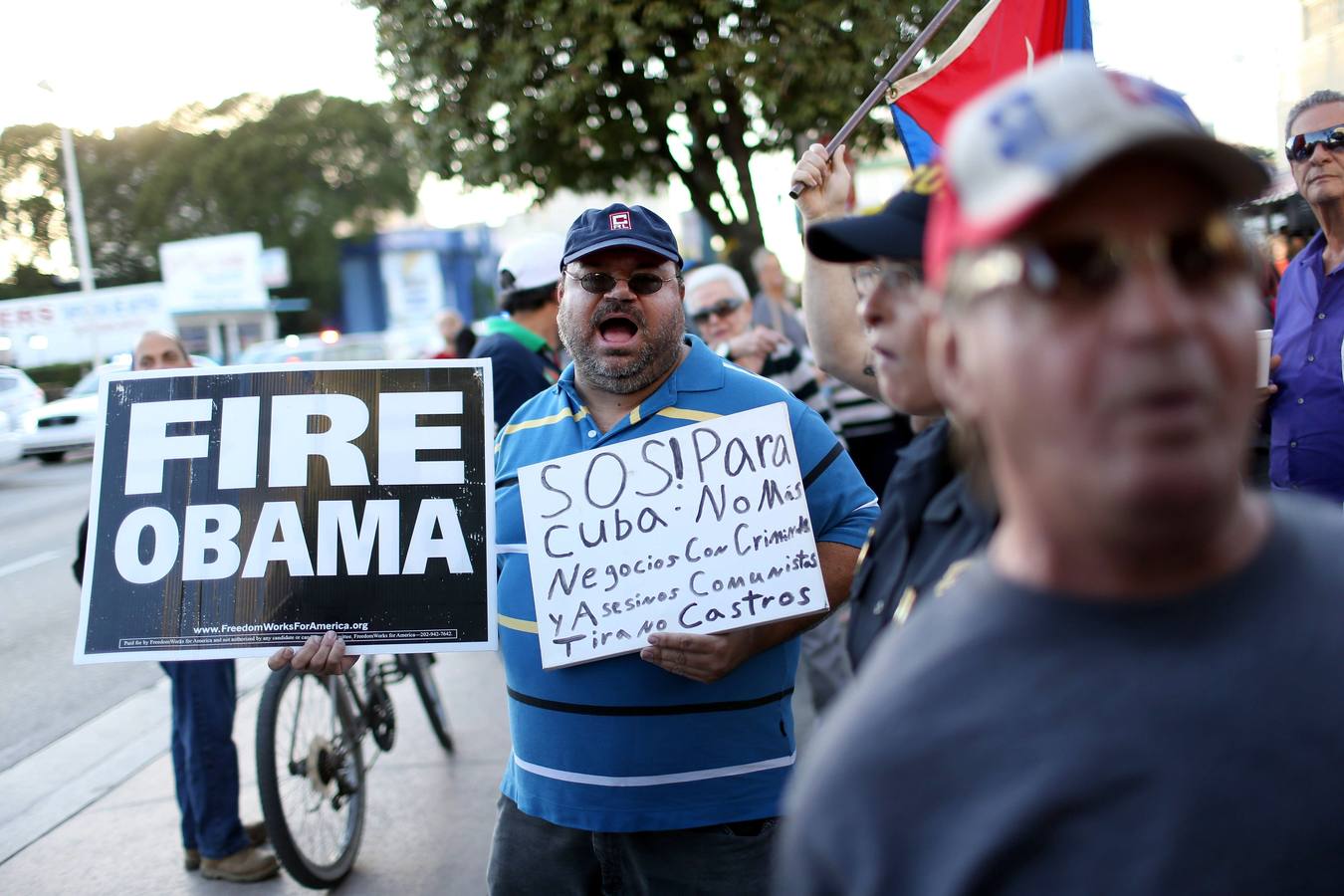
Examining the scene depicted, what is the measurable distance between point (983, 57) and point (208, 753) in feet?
11.4

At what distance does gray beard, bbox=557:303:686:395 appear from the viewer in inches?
109

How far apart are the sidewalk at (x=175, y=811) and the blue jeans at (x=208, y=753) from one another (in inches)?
7.3

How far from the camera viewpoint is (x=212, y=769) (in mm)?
A: 4363

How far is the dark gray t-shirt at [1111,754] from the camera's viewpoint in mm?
950

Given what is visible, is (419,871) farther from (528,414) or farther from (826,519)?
(826,519)

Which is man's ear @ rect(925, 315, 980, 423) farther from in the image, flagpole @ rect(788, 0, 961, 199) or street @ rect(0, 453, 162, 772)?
street @ rect(0, 453, 162, 772)

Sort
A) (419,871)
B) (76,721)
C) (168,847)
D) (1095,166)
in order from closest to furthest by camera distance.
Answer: (1095,166)
(419,871)
(168,847)
(76,721)

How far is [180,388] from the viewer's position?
119 inches


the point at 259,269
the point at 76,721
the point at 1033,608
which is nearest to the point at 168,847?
the point at 76,721

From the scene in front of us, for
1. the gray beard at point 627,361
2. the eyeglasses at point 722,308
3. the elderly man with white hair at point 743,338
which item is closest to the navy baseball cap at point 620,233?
the gray beard at point 627,361

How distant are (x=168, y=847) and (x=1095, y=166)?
482 cm

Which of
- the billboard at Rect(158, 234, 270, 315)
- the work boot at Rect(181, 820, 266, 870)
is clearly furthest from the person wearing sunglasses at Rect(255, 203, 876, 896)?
the billboard at Rect(158, 234, 270, 315)

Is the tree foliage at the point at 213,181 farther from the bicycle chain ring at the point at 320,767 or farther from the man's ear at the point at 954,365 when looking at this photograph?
the man's ear at the point at 954,365

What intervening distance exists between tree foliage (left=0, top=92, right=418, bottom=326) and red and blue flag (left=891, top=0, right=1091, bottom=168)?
4928cm
